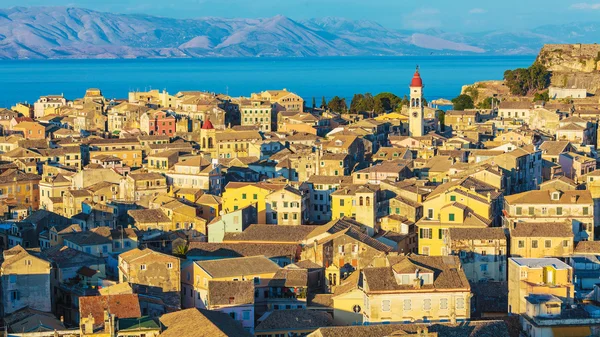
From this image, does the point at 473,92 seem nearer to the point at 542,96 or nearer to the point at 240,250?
the point at 542,96

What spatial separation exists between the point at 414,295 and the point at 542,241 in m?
10.1

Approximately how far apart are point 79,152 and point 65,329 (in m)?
34.8

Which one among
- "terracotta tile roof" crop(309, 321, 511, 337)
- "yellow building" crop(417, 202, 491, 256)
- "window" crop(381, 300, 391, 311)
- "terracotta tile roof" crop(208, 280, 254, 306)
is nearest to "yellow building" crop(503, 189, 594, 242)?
"yellow building" crop(417, 202, 491, 256)

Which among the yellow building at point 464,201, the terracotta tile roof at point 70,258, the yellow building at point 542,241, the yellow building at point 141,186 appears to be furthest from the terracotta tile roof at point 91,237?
the yellow building at point 542,241

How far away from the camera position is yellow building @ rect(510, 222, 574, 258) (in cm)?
3800

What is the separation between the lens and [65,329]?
30094 mm

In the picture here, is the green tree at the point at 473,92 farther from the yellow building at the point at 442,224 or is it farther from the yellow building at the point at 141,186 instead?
the yellow building at the point at 442,224

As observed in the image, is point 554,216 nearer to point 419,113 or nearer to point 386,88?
point 419,113

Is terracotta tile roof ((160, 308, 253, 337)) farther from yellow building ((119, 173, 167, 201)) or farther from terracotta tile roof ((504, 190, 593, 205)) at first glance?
yellow building ((119, 173, 167, 201))

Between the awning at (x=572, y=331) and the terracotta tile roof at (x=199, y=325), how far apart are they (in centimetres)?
760

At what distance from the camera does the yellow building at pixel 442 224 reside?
41750 mm

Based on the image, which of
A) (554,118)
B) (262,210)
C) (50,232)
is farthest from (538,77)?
(50,232)

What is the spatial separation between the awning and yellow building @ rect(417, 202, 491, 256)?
545 inches

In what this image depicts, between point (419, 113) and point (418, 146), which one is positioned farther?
point (419, 113)
